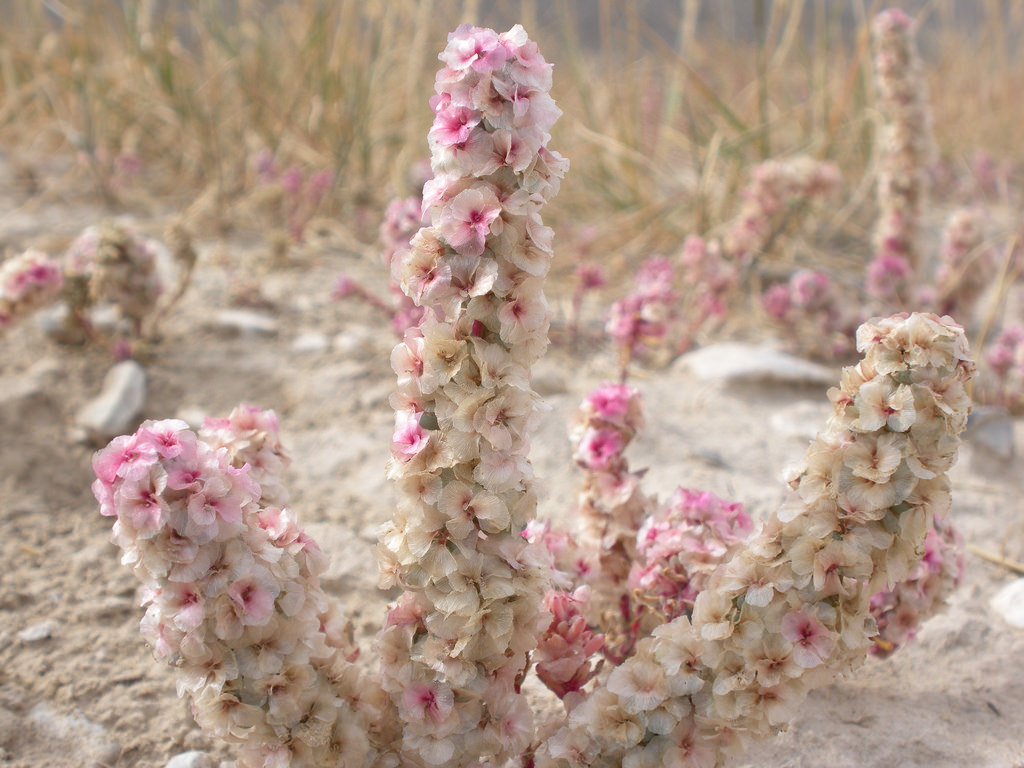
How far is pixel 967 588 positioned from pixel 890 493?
45.3 inches

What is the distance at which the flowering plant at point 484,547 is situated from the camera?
96 cm

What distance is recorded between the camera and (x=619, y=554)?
4.96ft

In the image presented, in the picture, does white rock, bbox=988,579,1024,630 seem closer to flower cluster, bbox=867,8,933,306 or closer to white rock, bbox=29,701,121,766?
flower cluster, bbox=867,8,933,306

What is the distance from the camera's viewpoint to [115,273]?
2.49 meters

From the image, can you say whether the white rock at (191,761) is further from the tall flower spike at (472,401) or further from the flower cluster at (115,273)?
the flower cluster at (115,273)

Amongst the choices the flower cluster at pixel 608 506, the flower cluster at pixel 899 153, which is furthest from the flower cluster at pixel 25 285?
the flower cluster at pixel 899 153

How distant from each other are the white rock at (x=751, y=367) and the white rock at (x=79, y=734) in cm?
188

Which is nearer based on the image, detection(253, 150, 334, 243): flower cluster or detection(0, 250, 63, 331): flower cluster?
detection(0, 250, 63, 331): flower cluster

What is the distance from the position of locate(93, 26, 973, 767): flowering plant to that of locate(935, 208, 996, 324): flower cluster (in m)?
2.33

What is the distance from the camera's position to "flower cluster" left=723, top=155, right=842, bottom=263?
2.85 metres

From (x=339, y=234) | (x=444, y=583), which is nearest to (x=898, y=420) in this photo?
(x=444, y=583)

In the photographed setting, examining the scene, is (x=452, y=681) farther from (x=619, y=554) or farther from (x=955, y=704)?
(x=955, y=704)

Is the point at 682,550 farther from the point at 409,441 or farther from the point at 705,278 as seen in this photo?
the point at 705,278

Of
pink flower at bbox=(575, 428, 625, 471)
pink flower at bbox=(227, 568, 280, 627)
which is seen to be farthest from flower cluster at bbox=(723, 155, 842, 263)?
pink flower at bbox=(227, 568, 280, 627)
